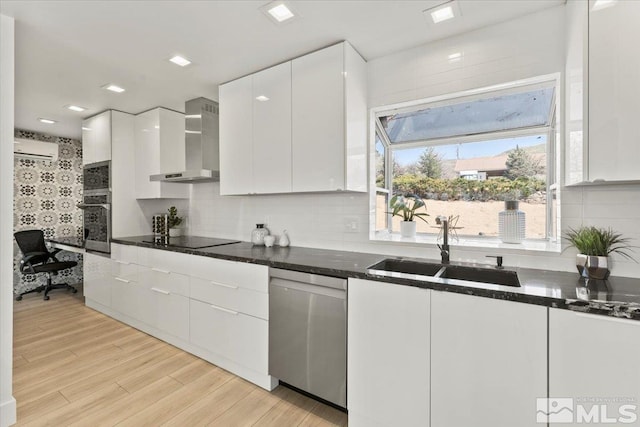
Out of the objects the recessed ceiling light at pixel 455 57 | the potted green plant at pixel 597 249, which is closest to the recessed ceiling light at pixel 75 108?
the recessed ceiling light at pixel 455 57

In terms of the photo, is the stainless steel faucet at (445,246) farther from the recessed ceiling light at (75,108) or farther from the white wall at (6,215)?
the recessed ceiling light at (75,108)

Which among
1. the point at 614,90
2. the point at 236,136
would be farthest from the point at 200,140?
the point at 614,90

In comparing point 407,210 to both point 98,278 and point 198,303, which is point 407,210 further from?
point 98,278

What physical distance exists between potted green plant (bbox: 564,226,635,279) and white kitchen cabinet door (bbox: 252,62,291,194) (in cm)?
184

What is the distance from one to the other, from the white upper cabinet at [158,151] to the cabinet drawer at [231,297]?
61.7 inches

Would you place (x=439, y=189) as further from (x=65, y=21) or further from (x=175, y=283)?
(x=65, y=21)

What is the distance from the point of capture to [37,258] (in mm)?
4098

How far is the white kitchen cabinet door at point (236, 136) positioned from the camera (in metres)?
2.60

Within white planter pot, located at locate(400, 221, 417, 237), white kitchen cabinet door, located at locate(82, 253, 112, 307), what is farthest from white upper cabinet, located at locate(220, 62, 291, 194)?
white kitchen cabinet door, located at locate(82, 253, 112, 307)

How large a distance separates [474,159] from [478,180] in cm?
16

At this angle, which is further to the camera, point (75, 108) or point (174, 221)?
point (174, 221)

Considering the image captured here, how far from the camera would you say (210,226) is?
137 inches

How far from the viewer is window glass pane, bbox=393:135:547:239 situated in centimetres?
206

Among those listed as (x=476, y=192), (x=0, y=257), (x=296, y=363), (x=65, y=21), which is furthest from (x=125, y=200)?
(x=476, y=192)
